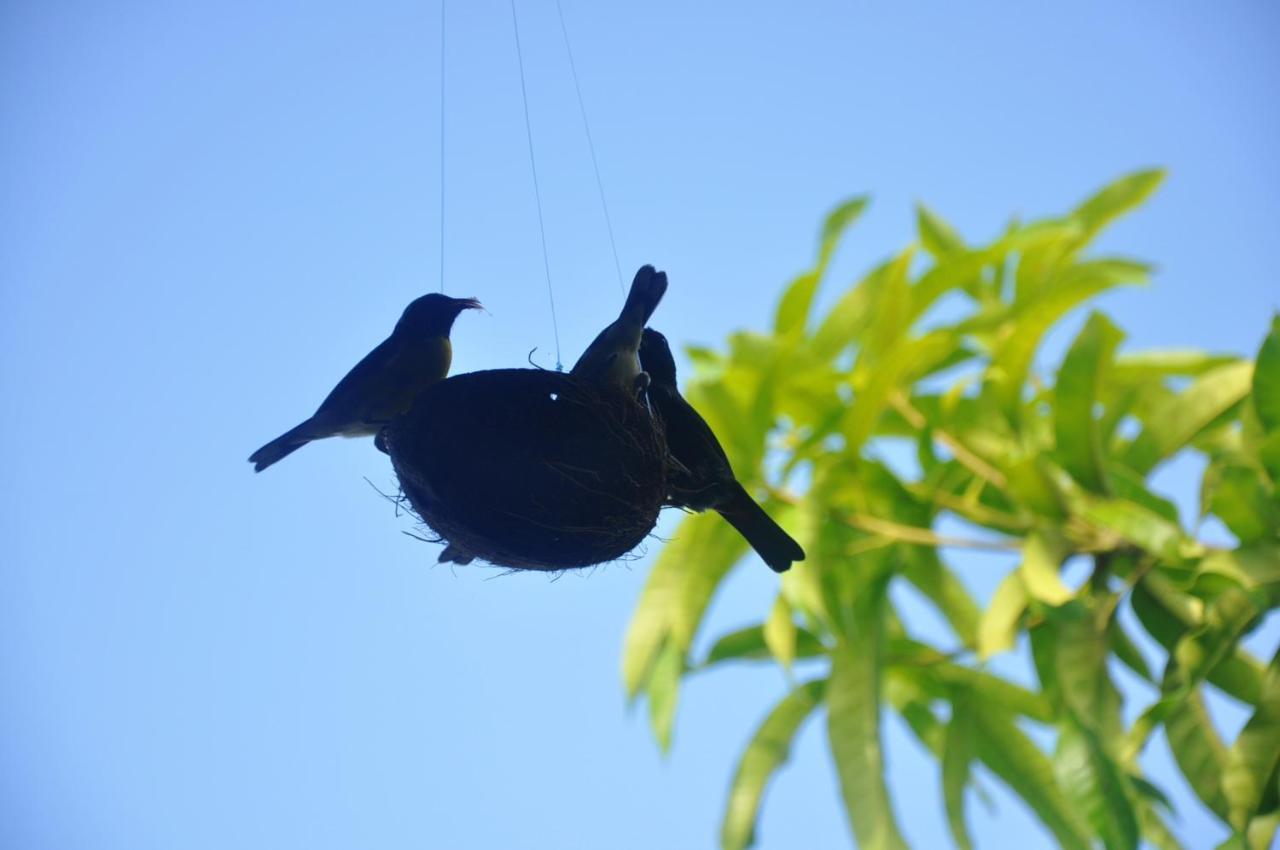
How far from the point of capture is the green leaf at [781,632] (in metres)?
2.92

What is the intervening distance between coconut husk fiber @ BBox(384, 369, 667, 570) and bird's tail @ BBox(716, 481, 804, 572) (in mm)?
285

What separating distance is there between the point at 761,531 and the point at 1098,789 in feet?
3.27

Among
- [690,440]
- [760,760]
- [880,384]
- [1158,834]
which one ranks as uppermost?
[880,384]

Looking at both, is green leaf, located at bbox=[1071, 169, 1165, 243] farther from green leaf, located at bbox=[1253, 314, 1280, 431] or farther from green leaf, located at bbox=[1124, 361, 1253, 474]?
green leaf, located at bbox=[1253, 314, 1280, 431]

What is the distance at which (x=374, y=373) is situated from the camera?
2596mm

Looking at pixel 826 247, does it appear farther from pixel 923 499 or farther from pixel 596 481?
pixel 596 481

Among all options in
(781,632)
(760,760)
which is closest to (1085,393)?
(781,632)

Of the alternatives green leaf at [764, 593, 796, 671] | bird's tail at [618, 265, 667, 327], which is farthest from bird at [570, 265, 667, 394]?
green leaf at [764, 593, 796, 671]

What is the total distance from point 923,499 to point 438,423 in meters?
1.54

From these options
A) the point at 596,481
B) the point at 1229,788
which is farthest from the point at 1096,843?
the point at 596,481

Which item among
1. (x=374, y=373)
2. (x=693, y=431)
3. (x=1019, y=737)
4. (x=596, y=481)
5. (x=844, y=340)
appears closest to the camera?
(x=596, y=481)

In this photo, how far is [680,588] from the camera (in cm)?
318

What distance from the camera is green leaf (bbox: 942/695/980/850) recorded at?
9.50 ft

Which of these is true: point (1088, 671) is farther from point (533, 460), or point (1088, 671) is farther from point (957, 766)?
point (533, 460)
